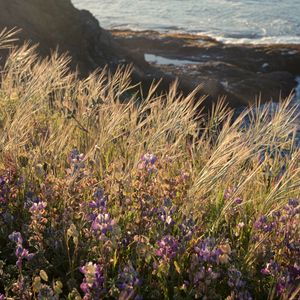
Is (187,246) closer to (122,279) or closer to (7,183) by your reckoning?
(122,279)

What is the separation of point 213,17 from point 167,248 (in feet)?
103

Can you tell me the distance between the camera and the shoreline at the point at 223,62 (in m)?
16.9

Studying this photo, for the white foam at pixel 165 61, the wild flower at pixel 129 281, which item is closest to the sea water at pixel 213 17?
the white foam at pixel 165 61

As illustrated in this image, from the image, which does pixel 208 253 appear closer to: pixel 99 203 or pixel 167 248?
pixel 167 248

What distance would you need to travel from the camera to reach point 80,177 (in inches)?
113

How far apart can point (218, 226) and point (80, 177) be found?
0.79 metres

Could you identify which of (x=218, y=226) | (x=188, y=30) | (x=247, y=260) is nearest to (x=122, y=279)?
(x=247, y=260)

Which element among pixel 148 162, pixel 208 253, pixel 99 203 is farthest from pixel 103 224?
pixel 148 162

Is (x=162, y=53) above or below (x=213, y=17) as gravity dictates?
below

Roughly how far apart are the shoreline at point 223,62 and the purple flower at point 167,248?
484 inches

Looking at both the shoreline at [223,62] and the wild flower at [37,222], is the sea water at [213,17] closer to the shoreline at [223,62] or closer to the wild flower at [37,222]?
the shoreline at [223,62]

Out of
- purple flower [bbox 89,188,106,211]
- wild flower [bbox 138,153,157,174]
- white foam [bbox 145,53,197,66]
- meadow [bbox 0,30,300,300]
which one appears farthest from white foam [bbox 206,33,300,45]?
purple flower [bbox 89,188,106,211]

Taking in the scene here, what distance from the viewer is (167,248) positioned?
2.33m

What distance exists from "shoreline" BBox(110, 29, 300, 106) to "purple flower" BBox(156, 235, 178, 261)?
484 inches
